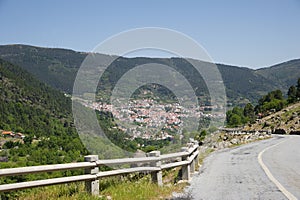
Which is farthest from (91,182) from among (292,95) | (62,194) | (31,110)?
(31,110)

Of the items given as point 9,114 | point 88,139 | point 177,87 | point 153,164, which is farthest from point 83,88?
point 9,114

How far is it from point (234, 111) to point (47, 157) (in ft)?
261

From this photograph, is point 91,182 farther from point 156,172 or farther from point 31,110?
point 31,110

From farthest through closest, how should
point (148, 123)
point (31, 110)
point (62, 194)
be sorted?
1. point (31, 110)
2. point (148, 123)
3. point (62, 194)

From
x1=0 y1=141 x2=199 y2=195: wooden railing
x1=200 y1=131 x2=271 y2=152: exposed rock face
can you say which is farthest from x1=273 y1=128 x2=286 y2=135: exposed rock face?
x1=0 y1=141 x2=199 y2=195: wooden railing

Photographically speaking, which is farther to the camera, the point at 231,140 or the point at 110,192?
the point at 231,140


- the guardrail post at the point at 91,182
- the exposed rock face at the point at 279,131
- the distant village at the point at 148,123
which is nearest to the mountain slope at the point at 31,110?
the exposed rock face at the point at 279,131

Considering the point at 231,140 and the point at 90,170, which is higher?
the point at 90,170

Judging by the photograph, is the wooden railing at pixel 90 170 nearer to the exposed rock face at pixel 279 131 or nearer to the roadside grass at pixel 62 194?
the roadside grass at pixel 62 194

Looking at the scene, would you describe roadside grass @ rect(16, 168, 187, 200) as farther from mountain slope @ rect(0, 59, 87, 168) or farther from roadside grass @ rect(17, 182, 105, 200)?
mountain slope @ rect(0, 59, 87, 168)

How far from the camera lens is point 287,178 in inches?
375

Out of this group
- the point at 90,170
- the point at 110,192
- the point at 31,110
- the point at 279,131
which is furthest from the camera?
the point at 31,110

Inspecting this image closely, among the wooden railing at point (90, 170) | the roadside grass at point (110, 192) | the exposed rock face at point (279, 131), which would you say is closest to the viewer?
the wooden railing at point (90, 170)

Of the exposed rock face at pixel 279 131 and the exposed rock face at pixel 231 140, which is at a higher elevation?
the exposed rock face at pixel 231 140
